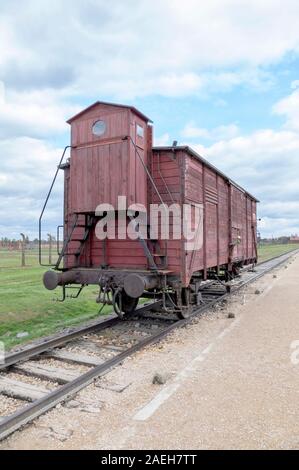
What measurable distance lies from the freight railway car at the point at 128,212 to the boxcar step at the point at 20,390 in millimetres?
2419

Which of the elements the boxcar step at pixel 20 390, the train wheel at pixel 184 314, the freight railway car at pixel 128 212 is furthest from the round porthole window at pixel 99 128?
the boxcar step at pixel 20 390

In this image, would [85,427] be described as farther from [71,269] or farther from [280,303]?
[280,303]

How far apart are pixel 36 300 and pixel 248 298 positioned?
6548 mm

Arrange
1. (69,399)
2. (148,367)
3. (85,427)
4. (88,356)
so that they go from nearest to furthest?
(85,427)
(69,399)
(148,367)
(88,356)

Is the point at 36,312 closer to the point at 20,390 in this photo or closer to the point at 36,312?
the point at 36,312

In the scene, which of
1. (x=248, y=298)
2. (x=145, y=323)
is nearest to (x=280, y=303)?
(x=248, y=298)

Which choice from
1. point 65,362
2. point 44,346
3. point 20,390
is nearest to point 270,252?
point 44,346

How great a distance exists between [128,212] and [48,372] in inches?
130

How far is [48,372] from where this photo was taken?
5266 millimetres

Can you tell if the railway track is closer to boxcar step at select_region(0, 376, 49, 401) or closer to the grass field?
boxcar step at select_region(0, 376, 49, 401)

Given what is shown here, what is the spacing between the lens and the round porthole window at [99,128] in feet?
24.7

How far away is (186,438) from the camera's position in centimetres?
354

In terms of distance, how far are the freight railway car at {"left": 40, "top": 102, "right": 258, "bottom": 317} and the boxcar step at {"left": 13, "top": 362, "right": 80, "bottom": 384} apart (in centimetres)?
186

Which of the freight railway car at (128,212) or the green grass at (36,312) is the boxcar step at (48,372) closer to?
the green grass at (36,312)
